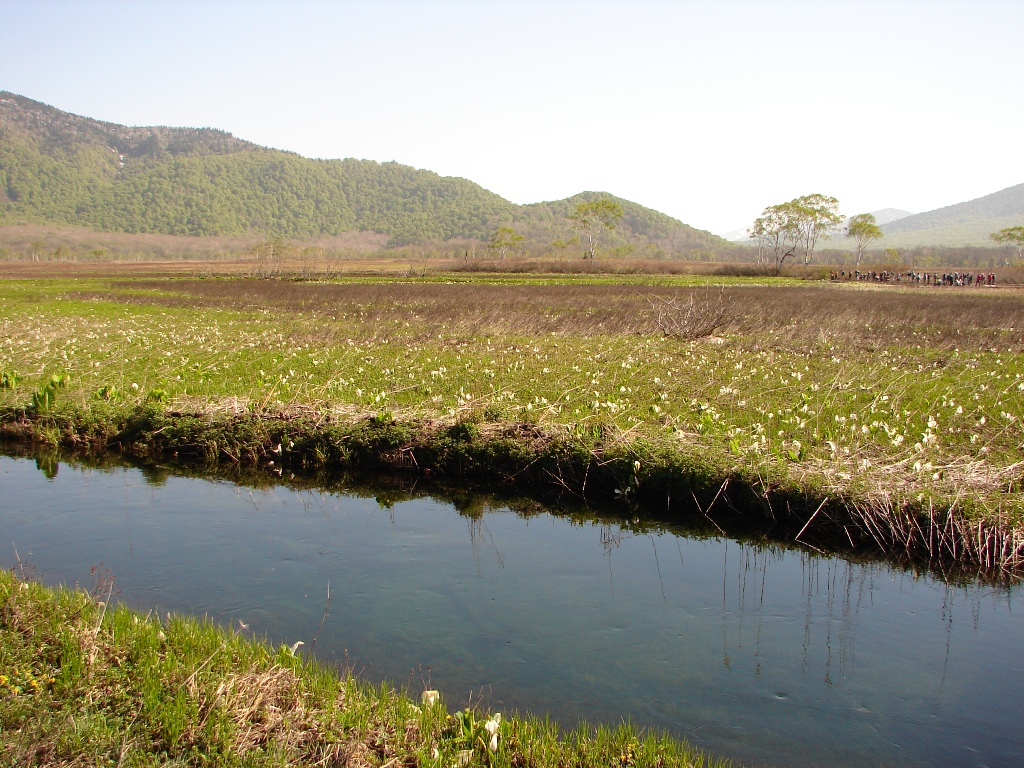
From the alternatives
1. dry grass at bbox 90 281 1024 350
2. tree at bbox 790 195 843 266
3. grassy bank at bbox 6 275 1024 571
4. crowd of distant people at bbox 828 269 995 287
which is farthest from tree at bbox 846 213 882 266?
grassy bank at bbox 6 275 1024 571

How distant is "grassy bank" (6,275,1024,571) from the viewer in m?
9.48

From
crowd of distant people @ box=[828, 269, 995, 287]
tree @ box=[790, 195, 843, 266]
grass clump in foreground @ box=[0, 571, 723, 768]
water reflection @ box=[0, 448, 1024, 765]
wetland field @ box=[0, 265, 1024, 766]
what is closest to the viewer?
grass clump in foreground @ box=[0, 571, 723, 768]

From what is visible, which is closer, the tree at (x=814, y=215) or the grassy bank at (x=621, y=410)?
the grassy bank at (x=621, y=410)

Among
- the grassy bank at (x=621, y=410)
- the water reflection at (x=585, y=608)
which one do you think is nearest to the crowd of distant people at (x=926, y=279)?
the grassy bank at (x=621, y=410)

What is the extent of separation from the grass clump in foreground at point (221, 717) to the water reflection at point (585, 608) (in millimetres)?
827

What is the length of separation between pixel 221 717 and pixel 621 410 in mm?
9122

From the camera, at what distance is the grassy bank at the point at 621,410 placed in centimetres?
948

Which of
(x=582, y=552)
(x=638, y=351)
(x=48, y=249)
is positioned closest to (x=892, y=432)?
(x=582, y=552)

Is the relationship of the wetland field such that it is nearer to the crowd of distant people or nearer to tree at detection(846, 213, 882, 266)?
the crowd of distant people

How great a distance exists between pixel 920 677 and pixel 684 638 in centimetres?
209

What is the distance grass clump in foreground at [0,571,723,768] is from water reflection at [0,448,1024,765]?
83 centimetres

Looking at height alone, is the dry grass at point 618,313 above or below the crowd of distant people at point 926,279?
below

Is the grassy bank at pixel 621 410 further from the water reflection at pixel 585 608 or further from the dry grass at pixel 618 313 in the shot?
the water reflection at pixel 585 608

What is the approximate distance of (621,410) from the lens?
1284 centimetres
